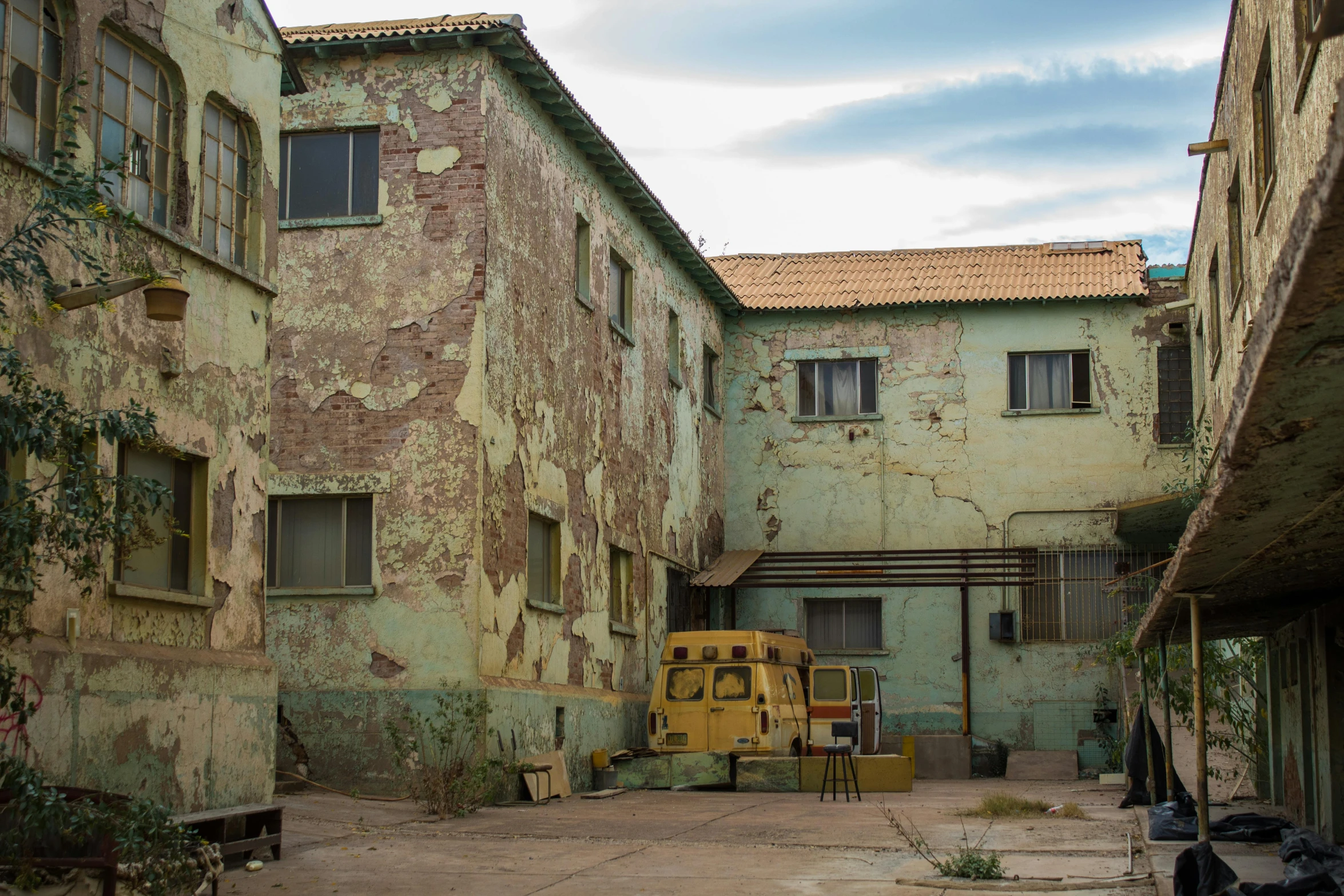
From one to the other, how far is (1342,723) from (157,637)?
9280 mm

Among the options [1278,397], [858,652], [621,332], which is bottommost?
[858,652]

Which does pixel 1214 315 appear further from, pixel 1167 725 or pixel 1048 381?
pixel 1048 381

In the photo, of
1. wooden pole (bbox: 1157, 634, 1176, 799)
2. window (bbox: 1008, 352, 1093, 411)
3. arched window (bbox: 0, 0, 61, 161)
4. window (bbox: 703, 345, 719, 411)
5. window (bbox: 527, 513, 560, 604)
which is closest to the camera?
arched window (bbox: 0, 0, 61, 161)

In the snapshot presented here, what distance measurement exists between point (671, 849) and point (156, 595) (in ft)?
15.3

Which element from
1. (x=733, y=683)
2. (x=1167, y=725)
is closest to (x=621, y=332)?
(x=733, y=683)

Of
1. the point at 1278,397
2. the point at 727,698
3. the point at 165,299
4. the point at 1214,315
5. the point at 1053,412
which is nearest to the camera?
the point at 1278,397

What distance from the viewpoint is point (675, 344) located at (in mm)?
25391

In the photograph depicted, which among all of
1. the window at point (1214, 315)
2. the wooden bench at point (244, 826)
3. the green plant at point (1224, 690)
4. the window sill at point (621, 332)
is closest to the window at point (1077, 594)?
the green plant at point (1224, 690)

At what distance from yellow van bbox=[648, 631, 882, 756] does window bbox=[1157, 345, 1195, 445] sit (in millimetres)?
9335

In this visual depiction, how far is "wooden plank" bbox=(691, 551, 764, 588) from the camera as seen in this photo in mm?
25188

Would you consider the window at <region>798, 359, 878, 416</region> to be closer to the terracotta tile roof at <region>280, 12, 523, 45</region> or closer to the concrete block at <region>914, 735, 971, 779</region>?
the concrete block at <region>914, 735, 971, 779</region>

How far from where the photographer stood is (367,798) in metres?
15.6

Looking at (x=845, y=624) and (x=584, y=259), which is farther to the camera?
(x=845, y=624)

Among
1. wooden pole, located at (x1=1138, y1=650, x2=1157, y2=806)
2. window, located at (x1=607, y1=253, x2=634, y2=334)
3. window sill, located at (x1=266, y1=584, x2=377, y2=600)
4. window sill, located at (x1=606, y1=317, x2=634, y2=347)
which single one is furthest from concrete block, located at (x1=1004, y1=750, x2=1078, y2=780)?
window sill, located at (x1=266, y1=584, x2=377, y2=600)
